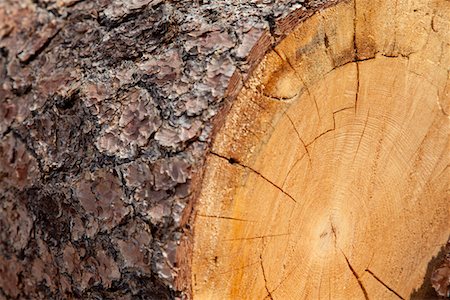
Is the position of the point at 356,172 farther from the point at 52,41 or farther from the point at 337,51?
the point at 52,41

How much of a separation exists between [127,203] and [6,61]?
709 mm

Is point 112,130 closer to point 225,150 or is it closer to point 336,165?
point 225,150

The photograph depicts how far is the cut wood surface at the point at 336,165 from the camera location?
150cm

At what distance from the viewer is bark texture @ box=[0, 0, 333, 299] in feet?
4.89

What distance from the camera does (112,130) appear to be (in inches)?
63.7

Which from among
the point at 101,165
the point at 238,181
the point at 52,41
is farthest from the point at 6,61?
the point at 238,181

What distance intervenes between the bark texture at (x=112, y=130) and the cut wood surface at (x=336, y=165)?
0.18 ft

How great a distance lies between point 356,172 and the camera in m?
1.74

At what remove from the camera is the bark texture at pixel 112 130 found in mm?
1491

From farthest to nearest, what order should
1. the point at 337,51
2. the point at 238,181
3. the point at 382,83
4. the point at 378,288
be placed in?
the point at 378,288
the point at 382,83
the point at 337,51
the point at 238,181

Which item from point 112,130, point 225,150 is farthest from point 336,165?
point 112,130

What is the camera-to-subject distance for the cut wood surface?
4.92 ft

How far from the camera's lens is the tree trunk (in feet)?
4.90

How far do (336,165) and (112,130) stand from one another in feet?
1.67
